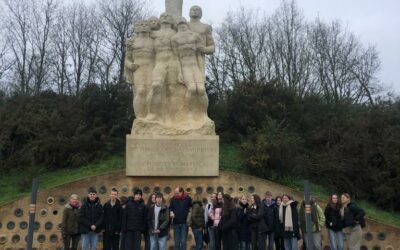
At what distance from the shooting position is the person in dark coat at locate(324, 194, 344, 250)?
9.91m

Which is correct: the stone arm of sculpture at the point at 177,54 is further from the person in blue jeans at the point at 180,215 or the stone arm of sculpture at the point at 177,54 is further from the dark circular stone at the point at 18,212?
the dark circular stone at the point at 18,212

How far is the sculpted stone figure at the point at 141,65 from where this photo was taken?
13.8 meters

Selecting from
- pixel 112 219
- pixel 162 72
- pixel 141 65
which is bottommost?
pixel 112 219

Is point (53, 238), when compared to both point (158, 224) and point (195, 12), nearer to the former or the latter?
point (158, 224)

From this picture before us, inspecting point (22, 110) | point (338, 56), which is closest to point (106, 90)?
point (22, 110)

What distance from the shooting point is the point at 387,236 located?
1212 centimetres

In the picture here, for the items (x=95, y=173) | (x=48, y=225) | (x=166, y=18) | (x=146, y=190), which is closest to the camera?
(x=48, y=225)

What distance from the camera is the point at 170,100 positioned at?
14.0 meters

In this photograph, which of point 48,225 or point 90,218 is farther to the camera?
point 48,225

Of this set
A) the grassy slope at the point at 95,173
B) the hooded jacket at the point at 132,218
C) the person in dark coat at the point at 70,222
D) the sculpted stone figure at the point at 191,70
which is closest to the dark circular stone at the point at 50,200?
the grassy slope at the point at 95,173

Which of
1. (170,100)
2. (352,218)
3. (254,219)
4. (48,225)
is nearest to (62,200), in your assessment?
(48,225)

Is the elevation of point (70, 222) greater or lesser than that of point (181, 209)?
lesser

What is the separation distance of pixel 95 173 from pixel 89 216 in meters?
7.71

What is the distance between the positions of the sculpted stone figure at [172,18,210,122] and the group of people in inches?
170
